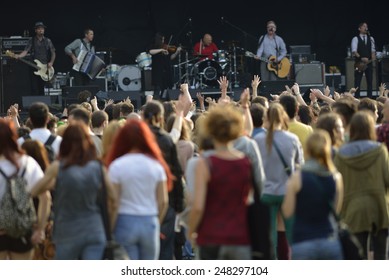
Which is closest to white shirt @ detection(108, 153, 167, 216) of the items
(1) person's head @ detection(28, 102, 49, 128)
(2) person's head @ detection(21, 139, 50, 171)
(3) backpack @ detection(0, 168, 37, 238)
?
(3) backpack @ detection(0, 168, 37, 238)

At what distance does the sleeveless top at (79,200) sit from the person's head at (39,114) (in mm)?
2217

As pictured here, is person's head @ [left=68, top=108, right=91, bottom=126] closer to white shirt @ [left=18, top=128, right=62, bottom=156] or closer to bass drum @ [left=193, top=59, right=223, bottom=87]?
white shirt @ [left=18, top=128, right=62, bottom=156]

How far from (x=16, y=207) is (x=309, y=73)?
54.5ft

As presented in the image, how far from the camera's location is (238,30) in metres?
27.4

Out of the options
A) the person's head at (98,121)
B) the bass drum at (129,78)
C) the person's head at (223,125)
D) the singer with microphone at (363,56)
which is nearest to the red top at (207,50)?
the bass drum at (129,78)

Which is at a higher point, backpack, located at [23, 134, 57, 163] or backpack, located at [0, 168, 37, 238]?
backpack, located at [23, 134, 57, 163]

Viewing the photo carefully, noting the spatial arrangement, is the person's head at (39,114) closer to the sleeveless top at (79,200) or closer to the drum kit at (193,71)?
the sleeveless top at (79,200)

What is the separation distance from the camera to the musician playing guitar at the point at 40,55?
76.3ft

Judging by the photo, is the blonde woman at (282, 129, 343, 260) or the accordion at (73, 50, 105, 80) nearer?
the blonde woman at (282, 129, 343, 260)

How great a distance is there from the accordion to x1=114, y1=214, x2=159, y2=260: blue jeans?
1614 cm

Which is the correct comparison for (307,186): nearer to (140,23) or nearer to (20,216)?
(20,216)

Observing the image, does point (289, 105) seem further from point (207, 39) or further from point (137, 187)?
point (207, 39)

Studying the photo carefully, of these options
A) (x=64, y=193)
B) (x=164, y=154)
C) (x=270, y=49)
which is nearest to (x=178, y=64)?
(x=270, y=49)

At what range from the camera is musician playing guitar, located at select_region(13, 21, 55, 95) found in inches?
916
